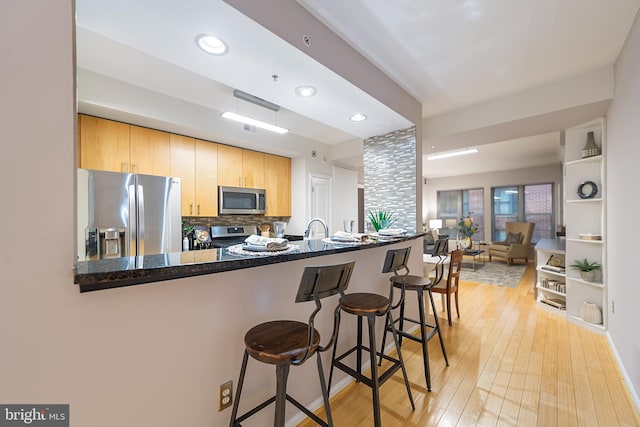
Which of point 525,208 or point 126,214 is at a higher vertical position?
point 525,208

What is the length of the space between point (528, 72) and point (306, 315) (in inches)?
115

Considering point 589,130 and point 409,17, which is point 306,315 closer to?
point 409,17

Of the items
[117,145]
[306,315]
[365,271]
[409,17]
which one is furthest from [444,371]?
[117,145]

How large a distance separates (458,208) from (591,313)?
6007mm

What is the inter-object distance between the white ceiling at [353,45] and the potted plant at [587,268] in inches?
63.1

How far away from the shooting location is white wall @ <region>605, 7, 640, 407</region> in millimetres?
1786

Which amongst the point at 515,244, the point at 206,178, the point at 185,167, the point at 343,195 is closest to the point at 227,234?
the point at 206,178

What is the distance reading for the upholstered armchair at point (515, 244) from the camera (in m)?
6.43

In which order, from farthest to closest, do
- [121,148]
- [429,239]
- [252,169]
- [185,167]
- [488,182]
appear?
[488,182] < [429,239] < [252,169] < [185,167] < [121,148]

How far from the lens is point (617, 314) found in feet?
7.45

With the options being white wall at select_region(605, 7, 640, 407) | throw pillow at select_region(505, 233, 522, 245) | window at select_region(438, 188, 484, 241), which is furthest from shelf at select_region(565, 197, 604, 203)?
window at select_region(438, 188, 484, 241)

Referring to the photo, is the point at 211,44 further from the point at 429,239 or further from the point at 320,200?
the point at 429,239

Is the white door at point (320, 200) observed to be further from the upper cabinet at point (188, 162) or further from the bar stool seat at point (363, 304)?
the bar stool seat at point (363, 304)

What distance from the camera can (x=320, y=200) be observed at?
4.72 meters
